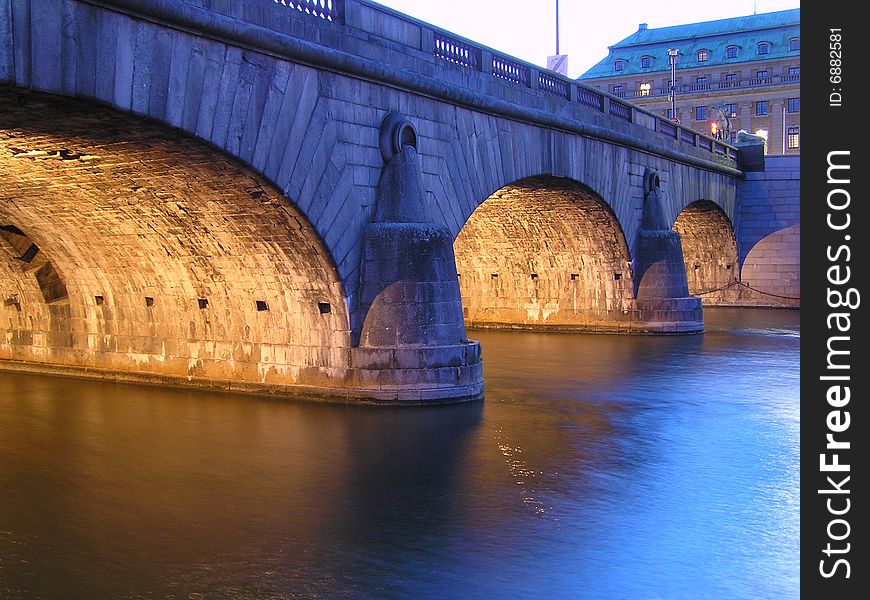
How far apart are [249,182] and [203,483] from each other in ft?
14.4

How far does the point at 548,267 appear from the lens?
28.8 metres

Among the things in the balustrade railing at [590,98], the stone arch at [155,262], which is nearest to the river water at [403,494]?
the stone arch at [155,262]

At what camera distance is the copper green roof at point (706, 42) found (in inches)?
2958

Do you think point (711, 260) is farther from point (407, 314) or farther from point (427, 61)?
point (407, 314)

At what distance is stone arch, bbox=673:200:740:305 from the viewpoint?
131 feet

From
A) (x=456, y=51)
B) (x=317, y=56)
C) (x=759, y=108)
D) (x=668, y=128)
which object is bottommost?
(x=317, y=56)

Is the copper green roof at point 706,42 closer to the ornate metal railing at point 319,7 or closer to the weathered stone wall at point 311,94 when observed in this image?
the weathered stone wall at point 311,94

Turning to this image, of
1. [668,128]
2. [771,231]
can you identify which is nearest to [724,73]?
[771,231]

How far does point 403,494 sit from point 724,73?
7098cm

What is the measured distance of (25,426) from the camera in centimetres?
1476

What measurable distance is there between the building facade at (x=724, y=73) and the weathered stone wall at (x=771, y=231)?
3387cm

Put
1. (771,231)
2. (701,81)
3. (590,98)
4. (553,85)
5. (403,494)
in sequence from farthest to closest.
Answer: (701,81), (771,231), (590,98), (553,85), (403,494)

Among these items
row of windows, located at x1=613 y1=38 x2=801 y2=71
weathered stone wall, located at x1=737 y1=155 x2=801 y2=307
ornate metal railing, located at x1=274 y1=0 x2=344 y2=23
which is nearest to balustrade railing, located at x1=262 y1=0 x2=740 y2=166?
ornate metal railing, located at x1=274 y1=0 x2=344 y2=23

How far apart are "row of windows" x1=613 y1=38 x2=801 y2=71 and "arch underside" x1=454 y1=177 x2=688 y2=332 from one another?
167ft
